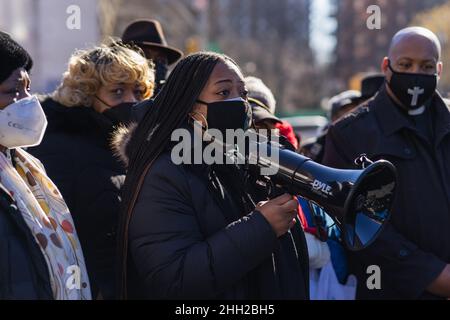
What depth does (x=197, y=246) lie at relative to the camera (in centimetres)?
263

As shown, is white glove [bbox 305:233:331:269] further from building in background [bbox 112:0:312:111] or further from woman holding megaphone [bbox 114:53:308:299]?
building in background [bbox 112:0:312:111]

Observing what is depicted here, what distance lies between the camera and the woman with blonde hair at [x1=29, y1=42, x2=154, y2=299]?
3.43m

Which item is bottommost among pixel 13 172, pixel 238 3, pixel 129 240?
pixel 238 3

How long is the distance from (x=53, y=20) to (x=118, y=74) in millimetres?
20519

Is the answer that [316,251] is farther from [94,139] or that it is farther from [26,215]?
[26,215]

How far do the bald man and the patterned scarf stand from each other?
165 cm

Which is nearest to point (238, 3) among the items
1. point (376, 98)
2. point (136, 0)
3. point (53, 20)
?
point (136, 0)

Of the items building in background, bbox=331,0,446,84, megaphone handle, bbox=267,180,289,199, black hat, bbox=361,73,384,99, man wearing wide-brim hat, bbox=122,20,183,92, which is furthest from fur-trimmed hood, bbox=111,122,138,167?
building in background, bbox=331,0,446,84

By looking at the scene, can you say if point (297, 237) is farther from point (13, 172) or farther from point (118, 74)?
point (118, 74)

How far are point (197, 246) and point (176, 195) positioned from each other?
0.22 metres

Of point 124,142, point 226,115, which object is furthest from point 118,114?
point 226,115

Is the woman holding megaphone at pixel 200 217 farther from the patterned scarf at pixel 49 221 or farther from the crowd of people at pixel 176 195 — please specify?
the patterned scarf at pixel 49 221

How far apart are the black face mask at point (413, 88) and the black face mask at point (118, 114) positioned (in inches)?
61.2

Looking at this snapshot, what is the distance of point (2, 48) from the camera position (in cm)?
282
